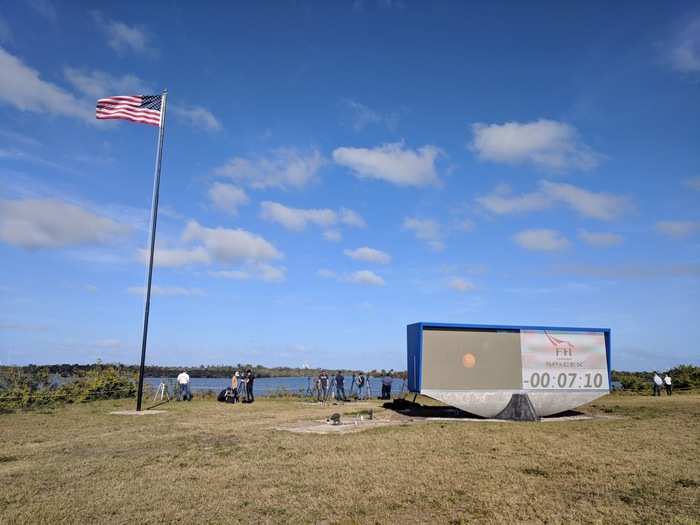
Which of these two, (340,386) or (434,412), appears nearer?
(434,412)

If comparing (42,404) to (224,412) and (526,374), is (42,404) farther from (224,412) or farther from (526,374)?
(526,374)

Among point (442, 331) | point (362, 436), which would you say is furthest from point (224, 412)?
point (442, 331)

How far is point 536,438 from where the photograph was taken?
1518 cm

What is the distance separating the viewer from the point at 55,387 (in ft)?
87.4

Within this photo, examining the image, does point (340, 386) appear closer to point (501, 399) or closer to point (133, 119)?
point (501, 399)

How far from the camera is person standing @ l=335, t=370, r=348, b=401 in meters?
30.1

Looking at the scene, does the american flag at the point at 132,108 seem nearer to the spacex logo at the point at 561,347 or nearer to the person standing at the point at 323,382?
the person standing at the point at 323,382

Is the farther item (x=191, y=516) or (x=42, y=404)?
(x=42, y=404)

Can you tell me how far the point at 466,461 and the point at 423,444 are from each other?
257cm

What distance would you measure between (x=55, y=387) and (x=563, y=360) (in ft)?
85.3

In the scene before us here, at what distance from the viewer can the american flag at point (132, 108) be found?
21.4m

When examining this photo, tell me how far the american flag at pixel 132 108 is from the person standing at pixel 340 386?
17.2m

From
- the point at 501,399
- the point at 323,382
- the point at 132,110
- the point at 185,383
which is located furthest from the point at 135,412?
the point at 501,399

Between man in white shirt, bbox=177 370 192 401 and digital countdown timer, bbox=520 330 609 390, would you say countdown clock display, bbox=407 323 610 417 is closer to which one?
digital countdown timer, bbox=520 330 609 390
